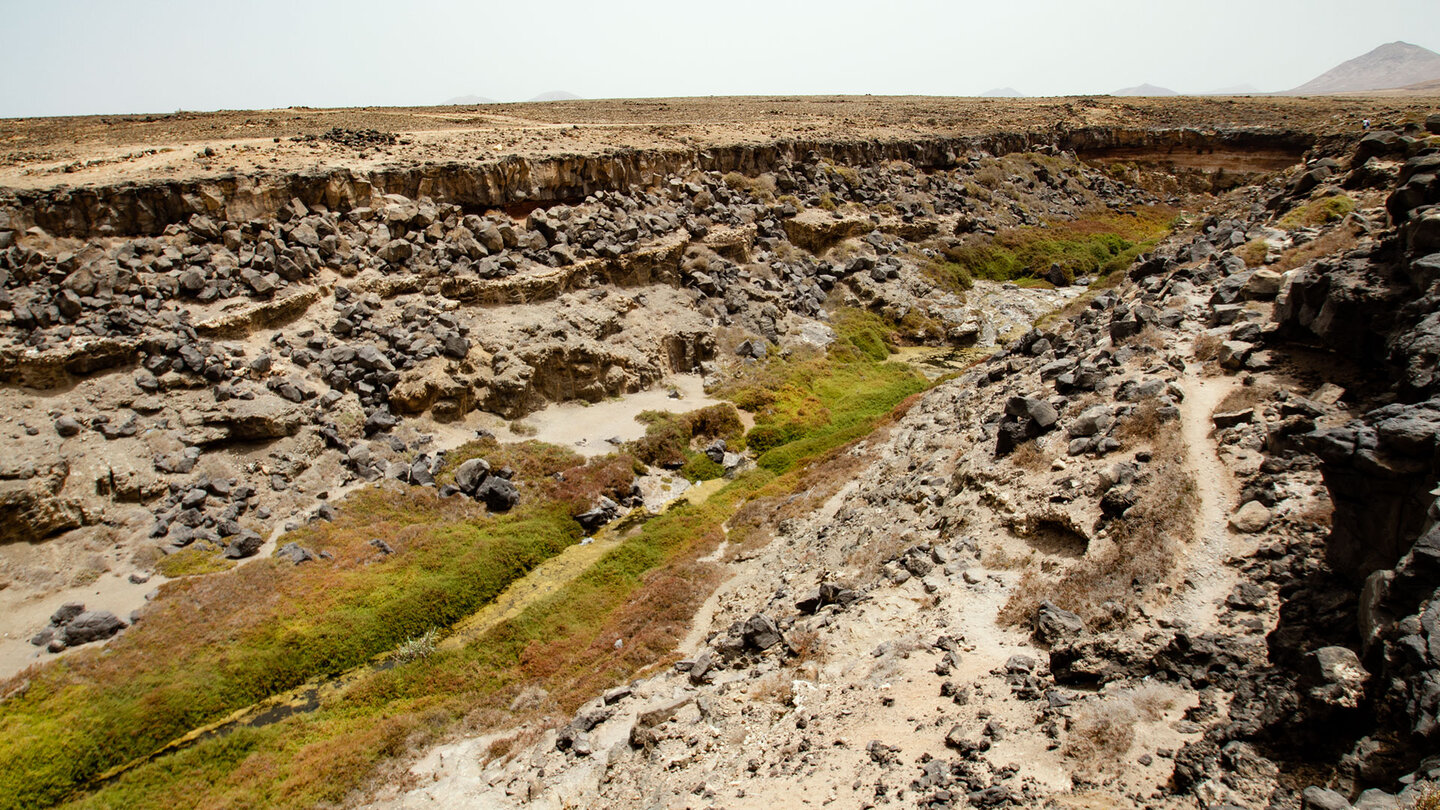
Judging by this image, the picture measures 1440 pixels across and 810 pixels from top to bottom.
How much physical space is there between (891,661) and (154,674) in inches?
741

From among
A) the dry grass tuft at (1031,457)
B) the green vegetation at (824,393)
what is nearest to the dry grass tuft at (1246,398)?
the dry grass tuft at (1031,457)

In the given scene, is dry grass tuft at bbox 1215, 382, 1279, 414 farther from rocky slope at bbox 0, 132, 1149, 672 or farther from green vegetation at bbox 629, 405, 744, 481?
rocky slope at bbox 0, 132, 1149, 672

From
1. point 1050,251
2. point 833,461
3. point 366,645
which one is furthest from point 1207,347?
point 1050,251

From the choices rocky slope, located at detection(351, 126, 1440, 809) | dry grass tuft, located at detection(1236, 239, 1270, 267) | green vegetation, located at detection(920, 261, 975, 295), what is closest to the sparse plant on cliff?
rocky slope, located at detection(351, 126, 1440, 809)

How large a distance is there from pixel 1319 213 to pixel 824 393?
21.3 meters

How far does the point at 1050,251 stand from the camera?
59.6m

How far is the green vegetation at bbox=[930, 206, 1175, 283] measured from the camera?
56062 mm

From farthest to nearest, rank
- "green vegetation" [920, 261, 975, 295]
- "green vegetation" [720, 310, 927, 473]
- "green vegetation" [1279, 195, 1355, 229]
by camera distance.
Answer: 1. "green vegetation" [920, 261, 975, 295]
2. "green vegetation" [720, 310, 927, 473]
3. "green vegetation" [1279, 195, 1355, 229]

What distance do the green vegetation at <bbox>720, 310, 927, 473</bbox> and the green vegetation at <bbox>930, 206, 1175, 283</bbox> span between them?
1217cm

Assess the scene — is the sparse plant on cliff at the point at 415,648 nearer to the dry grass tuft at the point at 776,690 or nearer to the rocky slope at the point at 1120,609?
the rocky slope at the point at 1120,609

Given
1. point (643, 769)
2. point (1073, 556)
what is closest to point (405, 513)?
point (643, 769)

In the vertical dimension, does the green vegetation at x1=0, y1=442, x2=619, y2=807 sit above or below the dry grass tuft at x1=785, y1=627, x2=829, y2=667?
below

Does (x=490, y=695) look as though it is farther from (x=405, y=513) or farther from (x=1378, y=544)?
(x=1378, y=544)

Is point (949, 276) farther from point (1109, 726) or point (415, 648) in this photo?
point (1109, 726)
